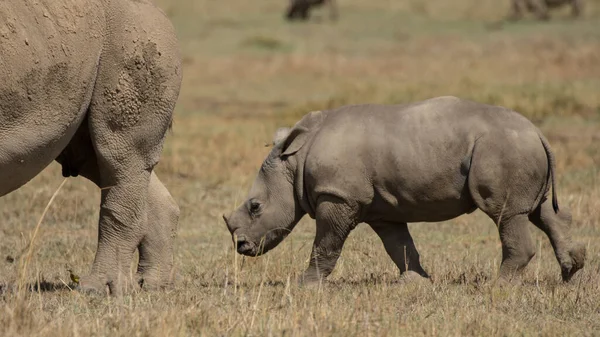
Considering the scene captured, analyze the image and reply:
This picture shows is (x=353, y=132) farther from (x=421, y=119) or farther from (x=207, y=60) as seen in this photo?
(x=207, y=60)

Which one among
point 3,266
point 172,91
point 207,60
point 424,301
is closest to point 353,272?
point 424,301

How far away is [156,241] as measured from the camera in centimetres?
778

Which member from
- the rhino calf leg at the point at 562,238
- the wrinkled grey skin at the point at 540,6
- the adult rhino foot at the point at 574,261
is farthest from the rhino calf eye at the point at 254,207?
the wrinkled grey skin at the point at 540,6

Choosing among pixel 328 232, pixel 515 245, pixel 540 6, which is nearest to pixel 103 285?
pixel 328 232

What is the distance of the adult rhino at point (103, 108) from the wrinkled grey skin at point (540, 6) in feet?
95.1

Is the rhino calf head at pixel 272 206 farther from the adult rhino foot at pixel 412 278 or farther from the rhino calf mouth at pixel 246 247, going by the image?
the adult rhino foot at pixel 412 278

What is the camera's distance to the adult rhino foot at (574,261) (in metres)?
7.60

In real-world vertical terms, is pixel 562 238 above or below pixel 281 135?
below

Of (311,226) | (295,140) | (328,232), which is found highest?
(295,140)

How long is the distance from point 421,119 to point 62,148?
2392mm

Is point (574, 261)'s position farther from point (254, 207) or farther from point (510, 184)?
point (254, 207)

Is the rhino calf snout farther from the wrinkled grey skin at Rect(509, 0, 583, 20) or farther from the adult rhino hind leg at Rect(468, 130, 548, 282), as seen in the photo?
the wrinkled grey skin at Rect(509, 0, 583, 20)

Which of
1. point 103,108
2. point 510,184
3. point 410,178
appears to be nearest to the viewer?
point 103,108

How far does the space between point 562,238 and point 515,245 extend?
44 centimetres
